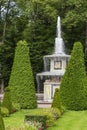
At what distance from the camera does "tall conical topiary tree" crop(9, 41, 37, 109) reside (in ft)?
108

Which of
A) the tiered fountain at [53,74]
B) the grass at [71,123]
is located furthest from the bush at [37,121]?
the tiered fountain at [53,74]

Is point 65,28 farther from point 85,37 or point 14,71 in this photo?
point 14,71

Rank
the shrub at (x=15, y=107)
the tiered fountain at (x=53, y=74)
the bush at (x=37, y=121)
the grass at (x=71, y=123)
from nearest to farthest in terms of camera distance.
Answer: the bush at (x=37, y=121) → the grass at (x=71, y=123) → the shrub at (x=15, y=107) → the tiered fountain at (x=53, y=74)

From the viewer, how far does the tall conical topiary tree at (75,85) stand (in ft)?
106

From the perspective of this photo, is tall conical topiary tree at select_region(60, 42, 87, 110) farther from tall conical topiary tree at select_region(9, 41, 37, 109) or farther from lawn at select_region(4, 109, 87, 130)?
lawn at select_region(4, 109, 87, 130)

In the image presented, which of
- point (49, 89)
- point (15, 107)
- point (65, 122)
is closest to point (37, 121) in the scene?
point (65, 122)

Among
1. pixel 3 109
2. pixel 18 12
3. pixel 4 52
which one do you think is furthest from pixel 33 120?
pixel 18 12

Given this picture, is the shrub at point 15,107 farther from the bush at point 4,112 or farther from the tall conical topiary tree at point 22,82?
the bush at point 4,112

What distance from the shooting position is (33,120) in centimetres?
2094

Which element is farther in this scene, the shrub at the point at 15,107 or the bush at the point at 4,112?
the shrub at the point at 15,107

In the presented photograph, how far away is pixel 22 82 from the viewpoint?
3347cm

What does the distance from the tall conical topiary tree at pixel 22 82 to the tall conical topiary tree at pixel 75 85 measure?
2579 mm

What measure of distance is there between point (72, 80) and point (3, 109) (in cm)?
736

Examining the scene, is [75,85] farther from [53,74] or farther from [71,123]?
[71,123]
